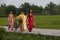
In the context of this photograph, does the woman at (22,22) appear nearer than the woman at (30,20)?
No

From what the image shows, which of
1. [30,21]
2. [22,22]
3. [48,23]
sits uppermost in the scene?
[30,21]

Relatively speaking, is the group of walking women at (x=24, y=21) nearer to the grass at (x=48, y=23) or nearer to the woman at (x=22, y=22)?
the woman at (x=22, y=22)

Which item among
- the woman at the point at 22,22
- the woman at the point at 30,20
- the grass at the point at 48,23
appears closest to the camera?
the woman at the point at 30,20

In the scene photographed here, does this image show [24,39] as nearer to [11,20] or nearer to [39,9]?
[11,20]

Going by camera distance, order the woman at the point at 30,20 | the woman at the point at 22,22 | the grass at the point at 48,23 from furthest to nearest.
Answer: the grass at the point at 48,23
the woman at the point at 22,22
the woman at the point at 30,20

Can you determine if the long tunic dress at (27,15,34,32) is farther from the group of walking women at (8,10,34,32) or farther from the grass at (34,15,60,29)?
the grass at (34,15,60,29)

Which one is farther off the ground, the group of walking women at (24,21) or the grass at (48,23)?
the group of walking women at (24,21)

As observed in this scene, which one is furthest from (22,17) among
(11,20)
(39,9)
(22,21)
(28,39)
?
(39,9)

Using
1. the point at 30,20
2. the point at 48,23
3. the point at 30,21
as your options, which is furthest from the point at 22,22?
the point at 48,23

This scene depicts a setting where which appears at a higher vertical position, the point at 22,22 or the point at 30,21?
the point at 30,21

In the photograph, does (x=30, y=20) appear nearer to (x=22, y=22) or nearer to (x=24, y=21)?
(x=22, y=22)

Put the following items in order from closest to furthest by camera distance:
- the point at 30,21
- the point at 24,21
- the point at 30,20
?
the point at 30,20, the point at 30,21, the point at 24,21

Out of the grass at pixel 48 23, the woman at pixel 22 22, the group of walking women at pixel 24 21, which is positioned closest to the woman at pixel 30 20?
the group of walking women at pixel 24 21

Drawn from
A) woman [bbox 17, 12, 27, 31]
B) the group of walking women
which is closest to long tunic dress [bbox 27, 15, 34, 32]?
the group of walking women
